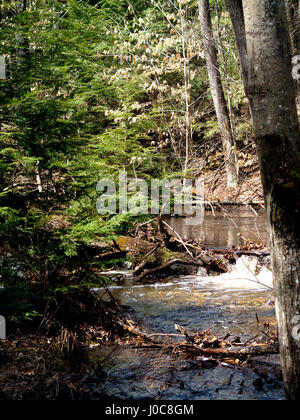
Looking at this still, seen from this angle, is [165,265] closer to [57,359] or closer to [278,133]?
[57,359]

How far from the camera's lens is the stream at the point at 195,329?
353 cm

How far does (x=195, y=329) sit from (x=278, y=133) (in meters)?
3.46

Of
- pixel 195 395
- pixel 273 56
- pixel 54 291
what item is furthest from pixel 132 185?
pixel 273 56

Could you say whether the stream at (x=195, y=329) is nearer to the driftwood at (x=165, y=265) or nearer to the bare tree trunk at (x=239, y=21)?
the driftwood at (x=165, y=265)

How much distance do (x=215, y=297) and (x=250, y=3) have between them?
5027mm

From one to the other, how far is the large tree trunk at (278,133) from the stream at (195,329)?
1.06 metres

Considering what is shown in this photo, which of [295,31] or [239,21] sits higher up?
[295,31]

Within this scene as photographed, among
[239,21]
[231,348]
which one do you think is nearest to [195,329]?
[231,348]

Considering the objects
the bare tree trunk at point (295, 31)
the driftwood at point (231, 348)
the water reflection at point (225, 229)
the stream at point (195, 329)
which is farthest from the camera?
the water reflection at point (225, 229)

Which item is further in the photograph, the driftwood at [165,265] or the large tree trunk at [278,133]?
the driftwood at [165,265]

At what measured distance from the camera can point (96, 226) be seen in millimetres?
3996

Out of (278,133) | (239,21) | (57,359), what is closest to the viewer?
(278,133)

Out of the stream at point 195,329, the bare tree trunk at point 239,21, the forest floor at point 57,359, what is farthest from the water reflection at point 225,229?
the forest floor at point 57,359

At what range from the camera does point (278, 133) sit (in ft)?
7.98
